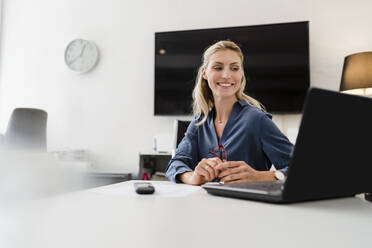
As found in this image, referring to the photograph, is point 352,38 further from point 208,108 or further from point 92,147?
point 92,147

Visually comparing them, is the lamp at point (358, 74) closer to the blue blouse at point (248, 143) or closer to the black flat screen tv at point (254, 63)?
the black flat screen tv at point (254, 63)

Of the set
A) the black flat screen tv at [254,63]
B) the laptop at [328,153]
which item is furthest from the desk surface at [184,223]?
the black flat screen tv at [254,63]

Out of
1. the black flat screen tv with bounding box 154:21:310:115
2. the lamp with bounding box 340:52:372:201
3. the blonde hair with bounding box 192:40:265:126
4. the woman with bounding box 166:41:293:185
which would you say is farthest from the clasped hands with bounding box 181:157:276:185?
the black flat screen tv with bounding box 154:21:310:115

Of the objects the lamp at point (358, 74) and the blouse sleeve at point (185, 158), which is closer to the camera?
the blouse sleeve at point (185, 158)

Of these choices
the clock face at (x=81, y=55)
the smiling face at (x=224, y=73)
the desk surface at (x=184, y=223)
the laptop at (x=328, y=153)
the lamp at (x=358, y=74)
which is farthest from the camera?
the clock face at (x=81, y=55)

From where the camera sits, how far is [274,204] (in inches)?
18.6

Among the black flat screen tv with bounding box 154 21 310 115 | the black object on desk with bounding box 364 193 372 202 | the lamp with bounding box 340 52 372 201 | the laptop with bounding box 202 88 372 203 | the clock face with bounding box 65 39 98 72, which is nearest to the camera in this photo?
the laptop with bounding box 202 88 372 203

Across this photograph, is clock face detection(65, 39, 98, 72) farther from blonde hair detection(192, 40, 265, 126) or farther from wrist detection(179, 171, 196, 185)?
wrist detection(179, 171, 196, 185)

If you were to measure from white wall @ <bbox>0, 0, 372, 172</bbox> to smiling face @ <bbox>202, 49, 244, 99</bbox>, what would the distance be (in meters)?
1.57

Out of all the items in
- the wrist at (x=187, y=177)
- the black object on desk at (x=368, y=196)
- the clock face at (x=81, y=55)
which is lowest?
the wrist at (x=187, y=177)

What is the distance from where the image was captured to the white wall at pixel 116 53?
2564mm

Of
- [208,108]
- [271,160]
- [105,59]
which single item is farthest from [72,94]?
[271,160]

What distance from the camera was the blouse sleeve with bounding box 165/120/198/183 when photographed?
0.92 metres

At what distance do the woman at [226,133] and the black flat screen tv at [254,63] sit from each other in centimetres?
137
